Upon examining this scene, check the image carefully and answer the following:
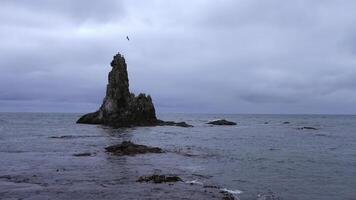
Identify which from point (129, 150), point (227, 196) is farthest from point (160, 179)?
point (129, 150)

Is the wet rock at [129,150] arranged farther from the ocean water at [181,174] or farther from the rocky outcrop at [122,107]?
the rocky outcrop at [122,107]

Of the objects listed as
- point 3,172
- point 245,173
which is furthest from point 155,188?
point 3,172

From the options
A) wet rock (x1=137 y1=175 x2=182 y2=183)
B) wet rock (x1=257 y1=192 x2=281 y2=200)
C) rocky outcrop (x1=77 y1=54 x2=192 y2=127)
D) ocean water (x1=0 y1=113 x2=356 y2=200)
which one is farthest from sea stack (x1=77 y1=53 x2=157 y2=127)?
wet rock (x1=257 y1=192 x2=281 y2=200)

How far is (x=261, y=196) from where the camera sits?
2694cm

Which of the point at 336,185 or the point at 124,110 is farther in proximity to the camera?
the point at 124,110

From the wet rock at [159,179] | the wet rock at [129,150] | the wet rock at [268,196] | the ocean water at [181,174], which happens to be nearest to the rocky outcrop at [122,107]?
the wet rock at [129,150]

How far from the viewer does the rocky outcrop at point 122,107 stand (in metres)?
122

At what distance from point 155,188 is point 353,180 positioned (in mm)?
15800

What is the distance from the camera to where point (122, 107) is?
407 feet

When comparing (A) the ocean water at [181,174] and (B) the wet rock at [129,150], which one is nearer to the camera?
(A) the ocean water at [181,174]

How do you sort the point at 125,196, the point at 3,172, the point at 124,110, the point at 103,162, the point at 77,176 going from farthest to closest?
the point at 124,110, the point at 103,162, the point at 3,172, the point at 77,176, the point at 125,196

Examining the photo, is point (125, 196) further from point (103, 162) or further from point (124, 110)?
point (124, 110)

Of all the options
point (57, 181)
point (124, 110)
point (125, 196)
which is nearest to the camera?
point (125, 196)

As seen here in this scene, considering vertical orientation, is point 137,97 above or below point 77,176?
above
